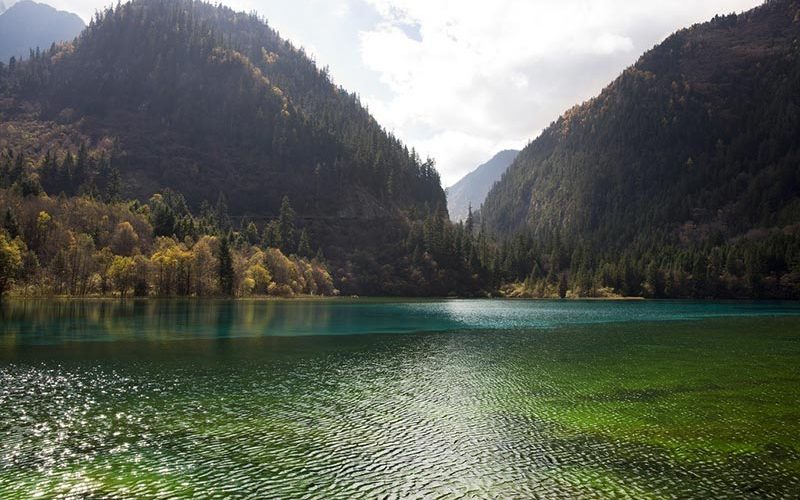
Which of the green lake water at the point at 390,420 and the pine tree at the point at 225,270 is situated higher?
the pine tree at the point at 225,270

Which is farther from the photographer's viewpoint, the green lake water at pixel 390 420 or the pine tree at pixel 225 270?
the pine tree at pixel 225 270

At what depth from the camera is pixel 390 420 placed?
3412 centimetres

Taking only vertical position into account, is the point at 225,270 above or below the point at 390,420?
above

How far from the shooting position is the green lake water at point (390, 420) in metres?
23.3

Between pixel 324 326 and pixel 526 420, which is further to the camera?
pixel 324 326

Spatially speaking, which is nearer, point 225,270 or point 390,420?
point 390,420

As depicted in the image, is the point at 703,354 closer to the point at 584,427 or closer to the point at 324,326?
the point at 584,427

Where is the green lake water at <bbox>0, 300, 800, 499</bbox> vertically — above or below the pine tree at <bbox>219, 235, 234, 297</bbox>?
below

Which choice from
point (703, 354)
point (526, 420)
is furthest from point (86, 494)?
point (703, 354)

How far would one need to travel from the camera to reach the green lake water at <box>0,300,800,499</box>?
23.3m

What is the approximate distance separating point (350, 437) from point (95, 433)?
48.1 ft

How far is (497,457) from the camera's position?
2727 cm

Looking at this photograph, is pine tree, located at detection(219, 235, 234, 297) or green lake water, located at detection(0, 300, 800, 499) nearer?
green lake water, located at detection(0, 300, 800, 499)

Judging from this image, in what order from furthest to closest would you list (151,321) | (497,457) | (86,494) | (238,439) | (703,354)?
(151,321), (703,354), (238,439), (497,457), (86,494)
